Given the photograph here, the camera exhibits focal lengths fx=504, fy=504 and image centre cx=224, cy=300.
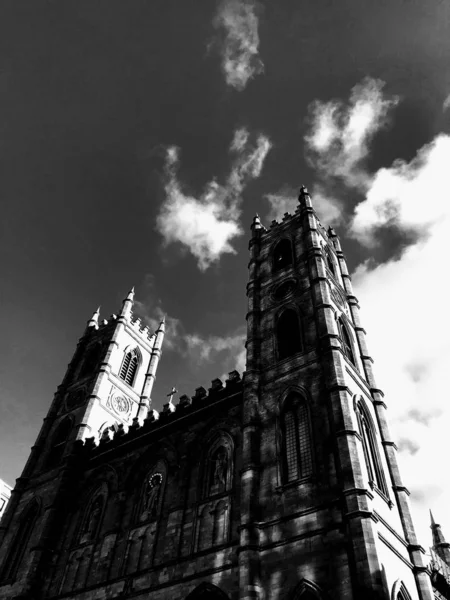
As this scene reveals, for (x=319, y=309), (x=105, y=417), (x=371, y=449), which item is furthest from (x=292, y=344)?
(x=105, y=417)

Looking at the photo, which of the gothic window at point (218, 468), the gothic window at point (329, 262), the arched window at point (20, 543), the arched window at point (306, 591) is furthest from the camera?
the gothic window at point (329, 262)

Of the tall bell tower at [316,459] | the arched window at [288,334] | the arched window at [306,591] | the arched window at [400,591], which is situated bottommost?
the arched window at [306,591]

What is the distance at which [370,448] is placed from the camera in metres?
22.0

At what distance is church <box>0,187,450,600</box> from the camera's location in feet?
54.8

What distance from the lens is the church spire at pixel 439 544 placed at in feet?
128

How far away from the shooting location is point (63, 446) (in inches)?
1281

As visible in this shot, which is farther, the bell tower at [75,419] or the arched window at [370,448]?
the bell tower at [75,419]

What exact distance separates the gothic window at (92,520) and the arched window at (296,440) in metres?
10.9

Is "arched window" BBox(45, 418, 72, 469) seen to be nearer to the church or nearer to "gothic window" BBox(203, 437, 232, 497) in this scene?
the church

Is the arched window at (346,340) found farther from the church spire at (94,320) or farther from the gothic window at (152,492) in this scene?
the church spire at (94,320)

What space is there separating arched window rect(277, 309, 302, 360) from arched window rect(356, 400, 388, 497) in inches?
165

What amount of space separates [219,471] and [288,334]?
309 inches

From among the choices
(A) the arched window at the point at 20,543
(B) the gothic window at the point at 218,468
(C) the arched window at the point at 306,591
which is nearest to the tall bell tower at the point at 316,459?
(C) the arched window at the point at 306,591

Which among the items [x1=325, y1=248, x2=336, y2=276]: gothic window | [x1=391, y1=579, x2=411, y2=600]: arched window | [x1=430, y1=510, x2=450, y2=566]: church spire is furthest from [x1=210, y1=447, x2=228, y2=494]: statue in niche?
[x1=430, y1=510, x2=450, y2=566]: church spire
